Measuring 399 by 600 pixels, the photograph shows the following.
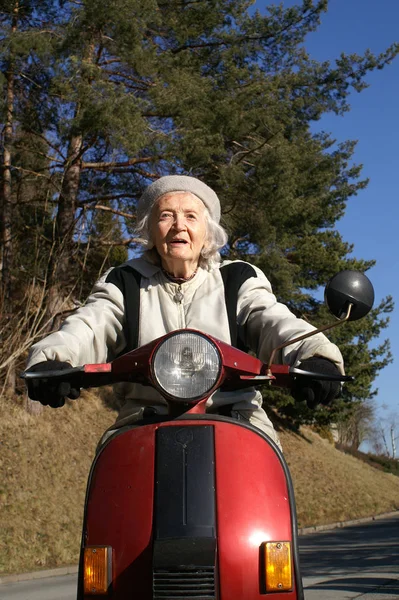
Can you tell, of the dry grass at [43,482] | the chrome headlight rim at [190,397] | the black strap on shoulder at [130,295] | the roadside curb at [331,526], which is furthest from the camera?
the roadside curb at [331,526]

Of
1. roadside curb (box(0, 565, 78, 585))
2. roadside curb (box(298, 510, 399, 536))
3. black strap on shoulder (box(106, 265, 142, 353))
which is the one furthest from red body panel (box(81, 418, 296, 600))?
roadside curb (box(298, 510, 399, 536))

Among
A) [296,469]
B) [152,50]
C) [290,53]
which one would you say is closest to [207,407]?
[152,50]

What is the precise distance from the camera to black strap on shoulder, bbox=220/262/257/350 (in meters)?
3.04

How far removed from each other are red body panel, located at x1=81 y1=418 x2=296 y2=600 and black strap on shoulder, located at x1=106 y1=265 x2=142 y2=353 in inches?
24.4

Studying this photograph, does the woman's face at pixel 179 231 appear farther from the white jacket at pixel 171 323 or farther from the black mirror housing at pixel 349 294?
the black mirror housing at pixel 349 294

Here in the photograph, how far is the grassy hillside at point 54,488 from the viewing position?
11945 millimetres

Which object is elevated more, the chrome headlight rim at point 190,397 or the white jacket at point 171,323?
the white jacket at point 171,323

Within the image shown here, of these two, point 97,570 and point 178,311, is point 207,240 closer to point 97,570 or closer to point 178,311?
point 178,311

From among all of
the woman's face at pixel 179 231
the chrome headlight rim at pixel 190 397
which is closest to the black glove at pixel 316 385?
the chrome headlight rim at pixel 190 397

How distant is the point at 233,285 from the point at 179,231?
→ 13.1 inches

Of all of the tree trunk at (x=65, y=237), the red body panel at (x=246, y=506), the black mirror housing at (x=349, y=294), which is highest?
the tree trunk at (x=65, y=237)

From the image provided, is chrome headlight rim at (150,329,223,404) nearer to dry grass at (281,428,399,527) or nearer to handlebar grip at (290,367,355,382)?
handlebar grip at (290,367,355,382)

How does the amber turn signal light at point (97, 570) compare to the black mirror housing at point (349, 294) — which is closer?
the amber turn signal light at point (97, 570)

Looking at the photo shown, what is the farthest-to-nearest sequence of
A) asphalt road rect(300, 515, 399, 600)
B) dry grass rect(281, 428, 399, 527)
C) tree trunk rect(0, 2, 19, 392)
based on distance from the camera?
1. dry grass rect(281, 428, 399, 527)
2. tree trunk rect(0, 2, 19, 392)
3. asphalt road rect(300, 515, 399, 600)
